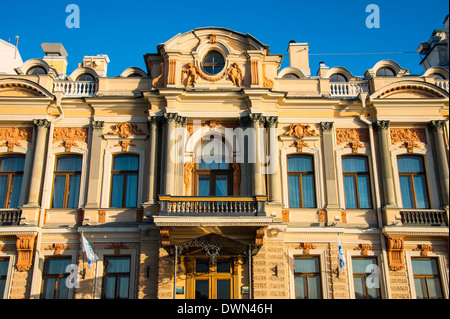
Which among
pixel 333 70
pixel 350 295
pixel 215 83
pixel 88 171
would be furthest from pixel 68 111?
pixel 350 295

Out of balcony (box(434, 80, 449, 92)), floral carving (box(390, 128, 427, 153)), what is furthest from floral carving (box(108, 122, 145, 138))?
balcony (box(434, 80, 449, 92))

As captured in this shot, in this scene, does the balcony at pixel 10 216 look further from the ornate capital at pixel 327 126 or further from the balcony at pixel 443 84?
the balcony at pixel 443 84

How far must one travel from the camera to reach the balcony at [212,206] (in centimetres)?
1791

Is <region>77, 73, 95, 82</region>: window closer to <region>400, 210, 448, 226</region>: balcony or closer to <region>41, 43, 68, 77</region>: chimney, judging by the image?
<region>41, 43, 68, 77</region>: chimney

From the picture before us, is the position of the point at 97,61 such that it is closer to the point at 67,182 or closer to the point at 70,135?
the point at 70,135

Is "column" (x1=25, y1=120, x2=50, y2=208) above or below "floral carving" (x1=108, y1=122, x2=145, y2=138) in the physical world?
below

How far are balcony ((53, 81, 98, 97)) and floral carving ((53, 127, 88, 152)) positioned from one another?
5.31 feet

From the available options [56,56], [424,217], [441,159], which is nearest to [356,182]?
[424,217]

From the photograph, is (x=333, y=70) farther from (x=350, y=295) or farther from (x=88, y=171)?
(x=88, y=171)

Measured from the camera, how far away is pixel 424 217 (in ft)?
64.1

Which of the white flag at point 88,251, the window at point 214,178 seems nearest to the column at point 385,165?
the window at point 214,178

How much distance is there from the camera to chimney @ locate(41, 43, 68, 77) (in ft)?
84.2

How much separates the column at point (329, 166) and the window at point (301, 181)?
570 millimetres

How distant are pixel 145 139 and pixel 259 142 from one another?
4.59 meters
